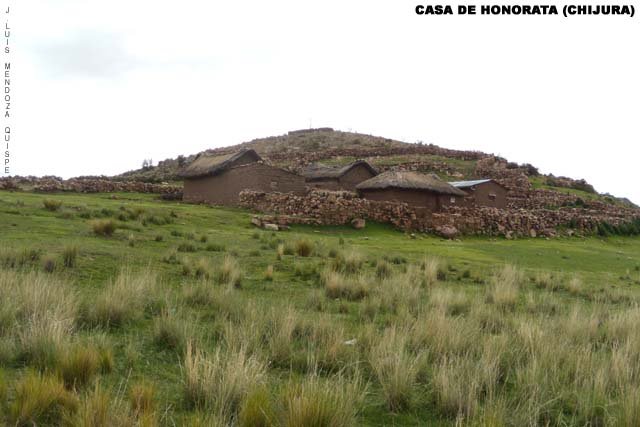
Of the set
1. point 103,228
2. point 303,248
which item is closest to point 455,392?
point 303,248

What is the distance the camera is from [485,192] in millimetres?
40875

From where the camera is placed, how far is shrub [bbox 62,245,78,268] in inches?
411

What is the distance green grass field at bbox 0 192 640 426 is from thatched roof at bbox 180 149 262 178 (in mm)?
20788

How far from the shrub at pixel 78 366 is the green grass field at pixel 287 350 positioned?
0.01 meters

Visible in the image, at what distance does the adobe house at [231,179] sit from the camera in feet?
105

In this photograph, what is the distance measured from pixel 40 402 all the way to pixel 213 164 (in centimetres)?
3109

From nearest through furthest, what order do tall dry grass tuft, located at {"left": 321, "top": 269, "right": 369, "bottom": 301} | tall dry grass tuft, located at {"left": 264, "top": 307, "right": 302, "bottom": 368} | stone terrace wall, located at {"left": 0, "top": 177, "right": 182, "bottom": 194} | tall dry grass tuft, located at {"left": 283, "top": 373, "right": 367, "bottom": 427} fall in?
tall dry grass tuft, located at {"left": 283, "top": 373, "right": 367, "bottom": 427}
tall dry grass tuft, located at {"left": 264, "top": 307, "right": 302, "bottom": 368}
tall dry grass tuft, located at {"left": 321, "top": 269, "right": 369, "bottom": 301}
stone terrace wall, located at {"left": 0, "top": 177, "right": 182, "bottom": 194}

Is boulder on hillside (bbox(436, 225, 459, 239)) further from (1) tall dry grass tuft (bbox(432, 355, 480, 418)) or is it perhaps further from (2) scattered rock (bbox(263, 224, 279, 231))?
(1) tall dry grass tuft (bbox(432, 355, 480, 418))

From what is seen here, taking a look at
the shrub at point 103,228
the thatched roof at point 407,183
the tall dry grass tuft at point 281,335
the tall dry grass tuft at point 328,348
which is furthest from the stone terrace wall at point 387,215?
the tall dry grass tuft at point 328,348

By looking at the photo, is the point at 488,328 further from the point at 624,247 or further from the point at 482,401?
the point at 624,247

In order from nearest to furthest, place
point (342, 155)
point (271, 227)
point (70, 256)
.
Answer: point (70, 256) < point (271, 227) < point (342, 155)

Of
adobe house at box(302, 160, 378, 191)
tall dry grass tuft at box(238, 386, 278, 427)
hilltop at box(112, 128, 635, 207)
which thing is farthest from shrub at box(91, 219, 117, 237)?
hilltop at box(112, 128, 635, 207)

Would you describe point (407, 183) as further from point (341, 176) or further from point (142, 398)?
point (142, 398)

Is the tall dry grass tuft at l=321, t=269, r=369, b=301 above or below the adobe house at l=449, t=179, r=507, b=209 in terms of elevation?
below
